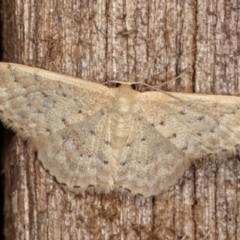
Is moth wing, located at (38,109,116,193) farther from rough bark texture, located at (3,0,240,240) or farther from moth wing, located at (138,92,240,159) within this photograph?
moth wing, located at (138,92,240,159)

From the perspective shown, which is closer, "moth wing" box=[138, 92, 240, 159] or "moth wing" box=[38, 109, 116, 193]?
"moth wing" box=[138, 92, 240, 159]

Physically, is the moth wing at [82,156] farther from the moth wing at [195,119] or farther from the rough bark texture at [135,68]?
the moth wing at [195,119]

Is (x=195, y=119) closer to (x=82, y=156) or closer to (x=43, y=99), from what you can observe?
(x=82, y=156)

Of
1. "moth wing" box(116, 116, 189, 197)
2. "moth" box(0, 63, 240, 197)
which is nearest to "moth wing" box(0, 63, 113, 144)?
"moth" box(0, 63, 240, 197)

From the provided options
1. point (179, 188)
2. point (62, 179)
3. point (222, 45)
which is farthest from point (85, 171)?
point (222, 45)

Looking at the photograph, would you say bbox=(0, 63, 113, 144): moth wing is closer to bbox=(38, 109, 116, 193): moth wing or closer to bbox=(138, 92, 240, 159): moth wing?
bbox=(38, 109, 116, 193): moth wing

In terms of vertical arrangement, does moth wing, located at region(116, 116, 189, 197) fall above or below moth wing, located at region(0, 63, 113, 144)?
below

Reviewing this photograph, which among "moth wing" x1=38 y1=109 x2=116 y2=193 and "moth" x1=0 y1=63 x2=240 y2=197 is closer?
"moth" x1=0 y1=63 x2=240 y2=197
